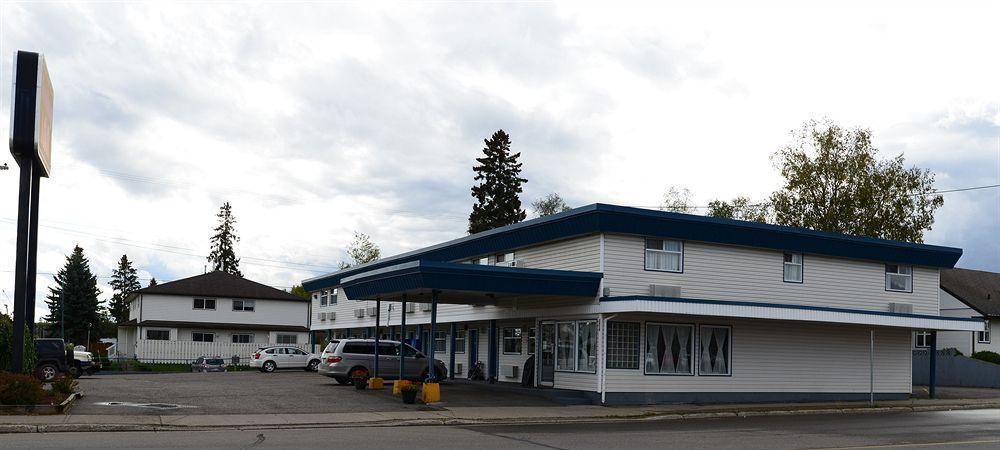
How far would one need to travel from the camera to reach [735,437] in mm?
19922

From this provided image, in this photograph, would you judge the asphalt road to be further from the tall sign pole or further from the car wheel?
the car wheel

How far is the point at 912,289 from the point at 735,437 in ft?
66.6

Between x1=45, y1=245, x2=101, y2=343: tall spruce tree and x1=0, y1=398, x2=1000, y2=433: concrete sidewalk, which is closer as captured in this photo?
x1=0, y1=398, x2=1000, y2=433: concrete sidewalk

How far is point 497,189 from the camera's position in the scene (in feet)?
245

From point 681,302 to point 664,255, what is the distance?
2548 mm

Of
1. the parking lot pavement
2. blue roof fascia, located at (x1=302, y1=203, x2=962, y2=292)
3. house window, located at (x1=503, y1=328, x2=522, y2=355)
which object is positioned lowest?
the parking lot pavement

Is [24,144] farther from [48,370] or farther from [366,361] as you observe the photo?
[366,361]

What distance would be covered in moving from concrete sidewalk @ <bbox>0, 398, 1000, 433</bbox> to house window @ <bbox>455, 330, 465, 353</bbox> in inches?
542

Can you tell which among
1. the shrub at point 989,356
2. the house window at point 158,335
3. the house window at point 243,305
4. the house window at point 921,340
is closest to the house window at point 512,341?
the shrub at point 989,356

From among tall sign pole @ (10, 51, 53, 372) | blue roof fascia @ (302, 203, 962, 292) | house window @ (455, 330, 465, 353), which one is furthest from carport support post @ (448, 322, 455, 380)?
tall sign pole @ (10, 51, 53, 372)

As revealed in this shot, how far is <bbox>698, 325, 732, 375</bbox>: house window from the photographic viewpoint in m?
31.3

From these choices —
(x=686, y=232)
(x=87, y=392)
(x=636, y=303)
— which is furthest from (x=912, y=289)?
(x=87, y=392)

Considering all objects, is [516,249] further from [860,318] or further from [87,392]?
[87,392]

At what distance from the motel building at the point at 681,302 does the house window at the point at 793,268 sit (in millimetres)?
50
